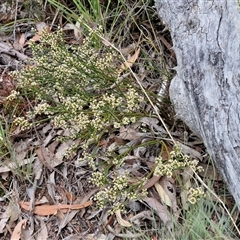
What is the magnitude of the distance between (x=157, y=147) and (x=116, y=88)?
350 mm

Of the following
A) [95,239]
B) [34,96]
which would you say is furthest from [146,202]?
[34,96]

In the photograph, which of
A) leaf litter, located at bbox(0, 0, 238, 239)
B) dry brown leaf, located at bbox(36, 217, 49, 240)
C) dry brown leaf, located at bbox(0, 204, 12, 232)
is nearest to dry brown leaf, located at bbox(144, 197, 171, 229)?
leaf litter, located at bbox(0, 0, 238, 239)

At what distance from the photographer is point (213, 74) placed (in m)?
1.92

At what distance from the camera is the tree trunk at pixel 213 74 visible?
1.86m

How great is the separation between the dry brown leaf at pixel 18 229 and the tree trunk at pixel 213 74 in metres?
0.92

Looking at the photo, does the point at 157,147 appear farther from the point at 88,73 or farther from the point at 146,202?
the point at 88,73

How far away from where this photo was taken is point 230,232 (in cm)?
199

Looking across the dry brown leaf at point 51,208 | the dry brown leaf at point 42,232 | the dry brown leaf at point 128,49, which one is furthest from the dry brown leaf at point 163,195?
the dry brown leaf at point 128,49

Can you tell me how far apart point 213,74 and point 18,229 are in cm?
116

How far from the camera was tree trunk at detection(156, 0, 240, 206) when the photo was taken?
1860 millimetres

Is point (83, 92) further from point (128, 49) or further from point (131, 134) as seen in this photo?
point (128, 49)

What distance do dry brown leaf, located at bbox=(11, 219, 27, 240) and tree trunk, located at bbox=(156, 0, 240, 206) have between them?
923 mm

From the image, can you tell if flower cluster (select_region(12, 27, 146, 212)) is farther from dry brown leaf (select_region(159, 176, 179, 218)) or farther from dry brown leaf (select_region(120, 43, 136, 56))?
dry brown leaf (select_region(120, 43, 136, 56))

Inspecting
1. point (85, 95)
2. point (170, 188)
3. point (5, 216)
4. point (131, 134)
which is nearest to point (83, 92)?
point (85, 95)
